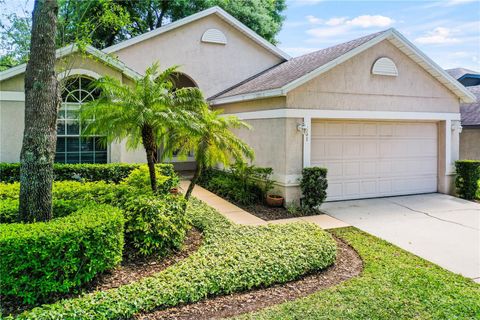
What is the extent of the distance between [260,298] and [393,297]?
1898mm

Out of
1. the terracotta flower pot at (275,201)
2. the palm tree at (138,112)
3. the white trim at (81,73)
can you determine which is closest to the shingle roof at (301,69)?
the terracotta flower pot at (275,201)

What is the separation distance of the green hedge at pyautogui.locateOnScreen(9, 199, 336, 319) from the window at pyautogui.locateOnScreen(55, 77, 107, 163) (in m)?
5.86

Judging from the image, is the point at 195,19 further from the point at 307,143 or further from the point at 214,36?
the point at 307,143

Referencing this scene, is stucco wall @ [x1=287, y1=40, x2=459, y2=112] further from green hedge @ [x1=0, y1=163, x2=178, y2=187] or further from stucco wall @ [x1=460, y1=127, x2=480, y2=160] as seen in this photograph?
green hedge @ [x1=0, y1=163, x2=178, y2=187]

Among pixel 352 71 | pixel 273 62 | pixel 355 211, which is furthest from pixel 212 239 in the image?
pixel 273 62

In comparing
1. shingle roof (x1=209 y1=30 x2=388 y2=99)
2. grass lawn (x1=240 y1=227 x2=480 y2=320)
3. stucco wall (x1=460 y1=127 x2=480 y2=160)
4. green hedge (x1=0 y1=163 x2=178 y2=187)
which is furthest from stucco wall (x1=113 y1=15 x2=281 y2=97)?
grass lawn (x1=240 y1=227 x2=480 y2=320)

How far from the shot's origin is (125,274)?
569 cm

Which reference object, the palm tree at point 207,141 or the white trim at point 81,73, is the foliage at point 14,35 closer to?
the white trim at point 81,73

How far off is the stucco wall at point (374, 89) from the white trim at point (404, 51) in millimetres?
186

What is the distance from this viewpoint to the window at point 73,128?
37.1ft

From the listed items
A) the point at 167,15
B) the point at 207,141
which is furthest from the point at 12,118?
the point at 167,15

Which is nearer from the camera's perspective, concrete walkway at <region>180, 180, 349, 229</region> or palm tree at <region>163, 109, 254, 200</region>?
palm tree at <region>163, 109, 254, 200</region>

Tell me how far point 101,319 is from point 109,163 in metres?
7.96

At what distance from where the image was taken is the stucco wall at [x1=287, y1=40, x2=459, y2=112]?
1063cm
